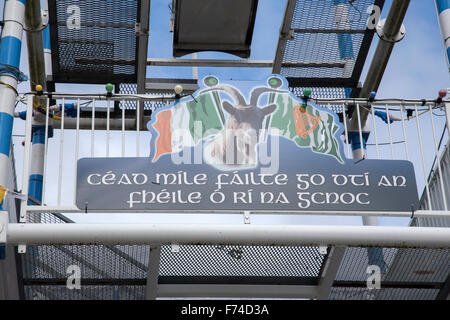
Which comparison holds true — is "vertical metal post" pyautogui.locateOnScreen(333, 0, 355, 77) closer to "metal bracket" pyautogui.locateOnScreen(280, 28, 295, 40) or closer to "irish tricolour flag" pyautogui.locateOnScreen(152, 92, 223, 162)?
"metal bracket" pyautogui.locateOnScreen(280, 28, 295, 40)

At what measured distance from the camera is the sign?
7539 mm

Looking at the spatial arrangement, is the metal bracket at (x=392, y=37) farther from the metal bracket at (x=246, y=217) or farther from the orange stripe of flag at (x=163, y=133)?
the metal bracket at (x=246, y=217)

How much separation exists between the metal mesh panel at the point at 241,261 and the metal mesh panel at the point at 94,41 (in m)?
4.18

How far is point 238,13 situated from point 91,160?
4.27m

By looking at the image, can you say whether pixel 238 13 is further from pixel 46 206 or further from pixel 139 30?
pixel 46 206

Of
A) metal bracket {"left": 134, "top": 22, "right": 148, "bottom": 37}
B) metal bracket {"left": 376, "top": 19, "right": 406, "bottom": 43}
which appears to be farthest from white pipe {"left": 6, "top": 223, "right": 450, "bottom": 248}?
metal bracket {"left": 134, "top": 22, "right": 148, "bottom": 37}

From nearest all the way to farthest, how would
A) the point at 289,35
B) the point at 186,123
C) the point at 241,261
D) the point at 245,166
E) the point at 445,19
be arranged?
the point at 245,166
the point at 186,123
the point at 241,261
the point at 445,19
the point at 289,35

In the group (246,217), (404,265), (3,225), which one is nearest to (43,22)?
(3,225)

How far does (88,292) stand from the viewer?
8.78 m

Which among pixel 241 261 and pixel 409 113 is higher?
pixel 409 113

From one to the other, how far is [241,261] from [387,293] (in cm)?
208

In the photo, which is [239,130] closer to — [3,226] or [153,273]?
[153,273]

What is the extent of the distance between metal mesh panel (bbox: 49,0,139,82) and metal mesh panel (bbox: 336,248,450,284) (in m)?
4.96
